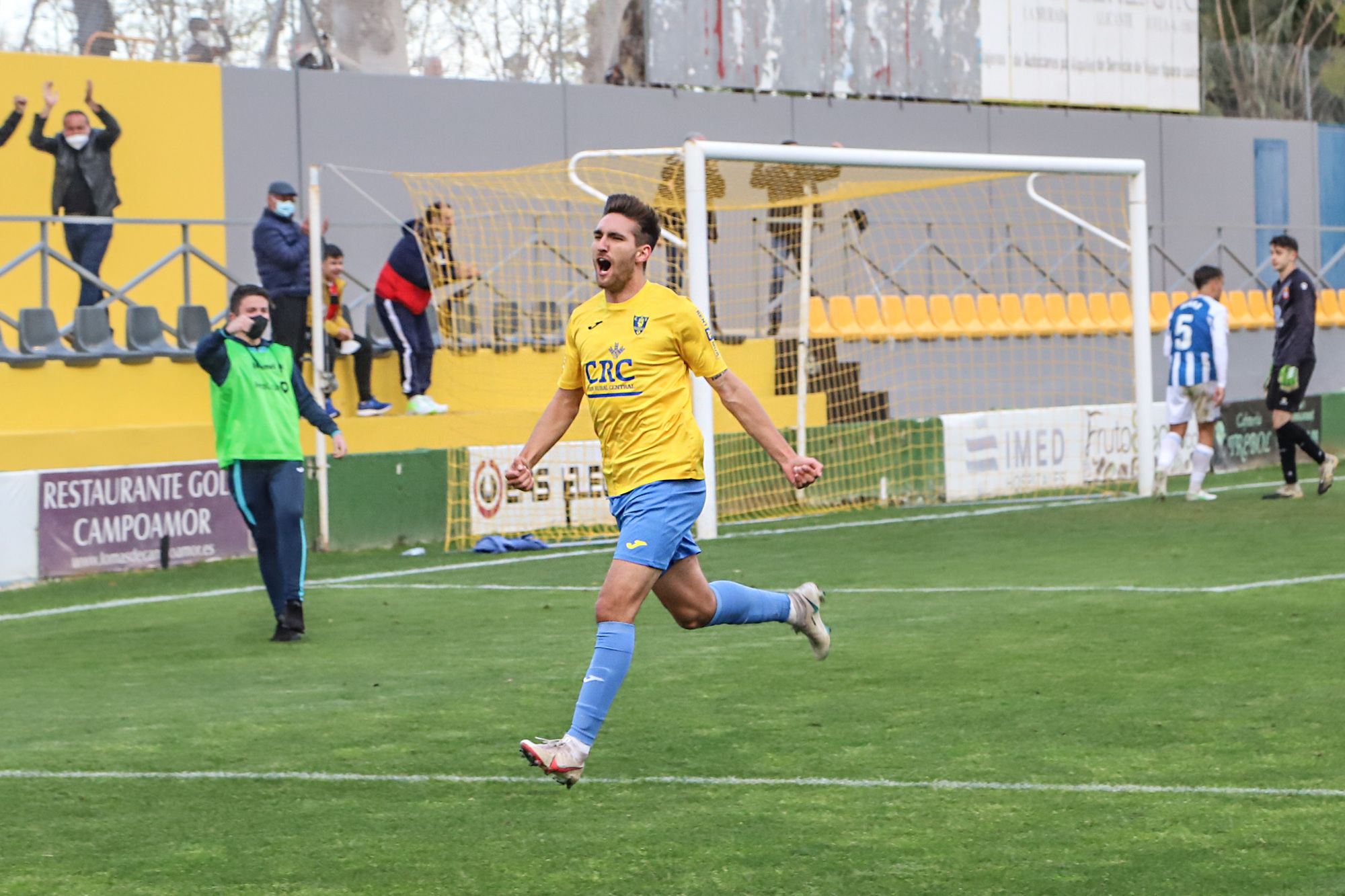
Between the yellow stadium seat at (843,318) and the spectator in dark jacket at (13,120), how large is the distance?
882 cm

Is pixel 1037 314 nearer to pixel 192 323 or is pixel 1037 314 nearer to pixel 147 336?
pixel 192 323

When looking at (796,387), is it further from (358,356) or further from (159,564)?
(159,564)

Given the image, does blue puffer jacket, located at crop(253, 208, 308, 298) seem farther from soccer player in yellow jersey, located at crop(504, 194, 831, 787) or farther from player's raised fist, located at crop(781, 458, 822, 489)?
player's raised fist, located at crop(781, 458, 822, 489)

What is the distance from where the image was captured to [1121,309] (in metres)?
24.3

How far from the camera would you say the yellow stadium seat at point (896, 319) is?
21812 millimetres

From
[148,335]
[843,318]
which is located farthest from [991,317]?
[148,335]

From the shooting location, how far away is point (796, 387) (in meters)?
19.8

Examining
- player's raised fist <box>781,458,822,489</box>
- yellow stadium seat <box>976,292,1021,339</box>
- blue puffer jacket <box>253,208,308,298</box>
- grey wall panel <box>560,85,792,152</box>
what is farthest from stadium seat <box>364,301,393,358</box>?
player's raised fist <box>781,458,822,489</box>

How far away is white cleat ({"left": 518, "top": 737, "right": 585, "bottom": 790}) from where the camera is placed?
5898mm

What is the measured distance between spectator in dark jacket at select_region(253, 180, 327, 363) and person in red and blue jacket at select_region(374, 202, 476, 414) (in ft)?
2.96

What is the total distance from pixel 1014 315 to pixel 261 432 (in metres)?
14.9

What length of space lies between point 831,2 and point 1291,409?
10363mm

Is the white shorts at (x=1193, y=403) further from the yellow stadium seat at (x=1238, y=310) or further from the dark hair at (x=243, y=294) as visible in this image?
the yellow stadium seat at (x=1238, y=310)

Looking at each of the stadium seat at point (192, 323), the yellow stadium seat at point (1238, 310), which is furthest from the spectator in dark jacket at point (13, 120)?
the yellow stadium seat at point (1238, 310)
